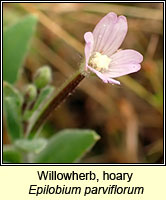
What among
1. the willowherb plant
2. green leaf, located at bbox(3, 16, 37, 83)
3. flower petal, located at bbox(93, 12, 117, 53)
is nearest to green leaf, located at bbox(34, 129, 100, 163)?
the willowherb plant

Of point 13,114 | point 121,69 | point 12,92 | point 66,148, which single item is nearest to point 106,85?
point 66,148

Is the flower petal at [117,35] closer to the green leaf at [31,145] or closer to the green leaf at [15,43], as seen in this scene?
the green leaf at [31,145]

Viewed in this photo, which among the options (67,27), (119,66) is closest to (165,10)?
(67,27)

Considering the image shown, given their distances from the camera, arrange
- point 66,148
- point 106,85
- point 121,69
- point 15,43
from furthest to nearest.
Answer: point 106,85 < point 15,43 < point 66,148 < point 121,69

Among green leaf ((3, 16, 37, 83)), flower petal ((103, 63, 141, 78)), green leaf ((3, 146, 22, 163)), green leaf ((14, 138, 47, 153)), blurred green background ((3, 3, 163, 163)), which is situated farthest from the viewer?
blurred green background ((3, 3, 163, 163))

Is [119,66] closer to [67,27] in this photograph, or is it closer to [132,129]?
[132,129]

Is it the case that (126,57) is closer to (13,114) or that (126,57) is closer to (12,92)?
(12,92)

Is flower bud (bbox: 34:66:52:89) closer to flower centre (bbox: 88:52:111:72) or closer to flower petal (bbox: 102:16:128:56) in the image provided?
flower centre (bbox: 88:52:111:72)
